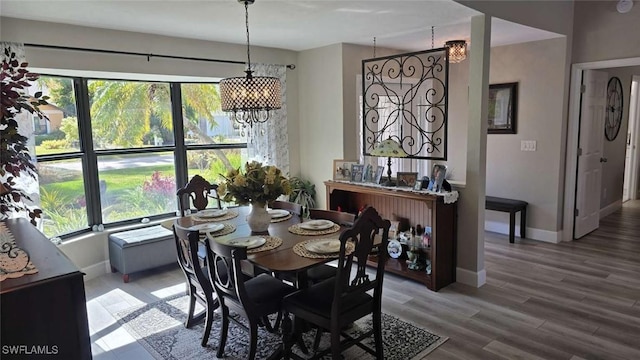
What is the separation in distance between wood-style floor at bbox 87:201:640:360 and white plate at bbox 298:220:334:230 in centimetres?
94

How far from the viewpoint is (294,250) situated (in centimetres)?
261

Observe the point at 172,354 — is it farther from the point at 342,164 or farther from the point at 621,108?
the point at 621,108

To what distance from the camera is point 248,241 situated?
8.94 ft

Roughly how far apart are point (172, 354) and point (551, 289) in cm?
325

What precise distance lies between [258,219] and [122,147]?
2513 millimetres

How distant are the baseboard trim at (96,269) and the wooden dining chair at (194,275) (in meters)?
1.68

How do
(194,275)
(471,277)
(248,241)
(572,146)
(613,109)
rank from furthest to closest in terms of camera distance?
(613,109), (572,146), (471,277), (194,275), (248,241)

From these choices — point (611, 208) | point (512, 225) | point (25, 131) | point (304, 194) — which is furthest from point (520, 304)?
point (25, 131)

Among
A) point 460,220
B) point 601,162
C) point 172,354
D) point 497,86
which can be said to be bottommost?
point 172,354

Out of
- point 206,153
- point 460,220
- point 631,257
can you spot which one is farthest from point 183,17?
point 631,257

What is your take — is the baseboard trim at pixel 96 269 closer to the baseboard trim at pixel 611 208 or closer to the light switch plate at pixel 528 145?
the light switch plate at pixel 528 145

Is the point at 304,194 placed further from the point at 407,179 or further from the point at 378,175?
the point at 407,179

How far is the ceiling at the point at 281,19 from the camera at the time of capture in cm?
323

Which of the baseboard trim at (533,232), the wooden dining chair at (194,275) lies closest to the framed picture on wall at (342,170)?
the wooden dining chair at (194,275)
